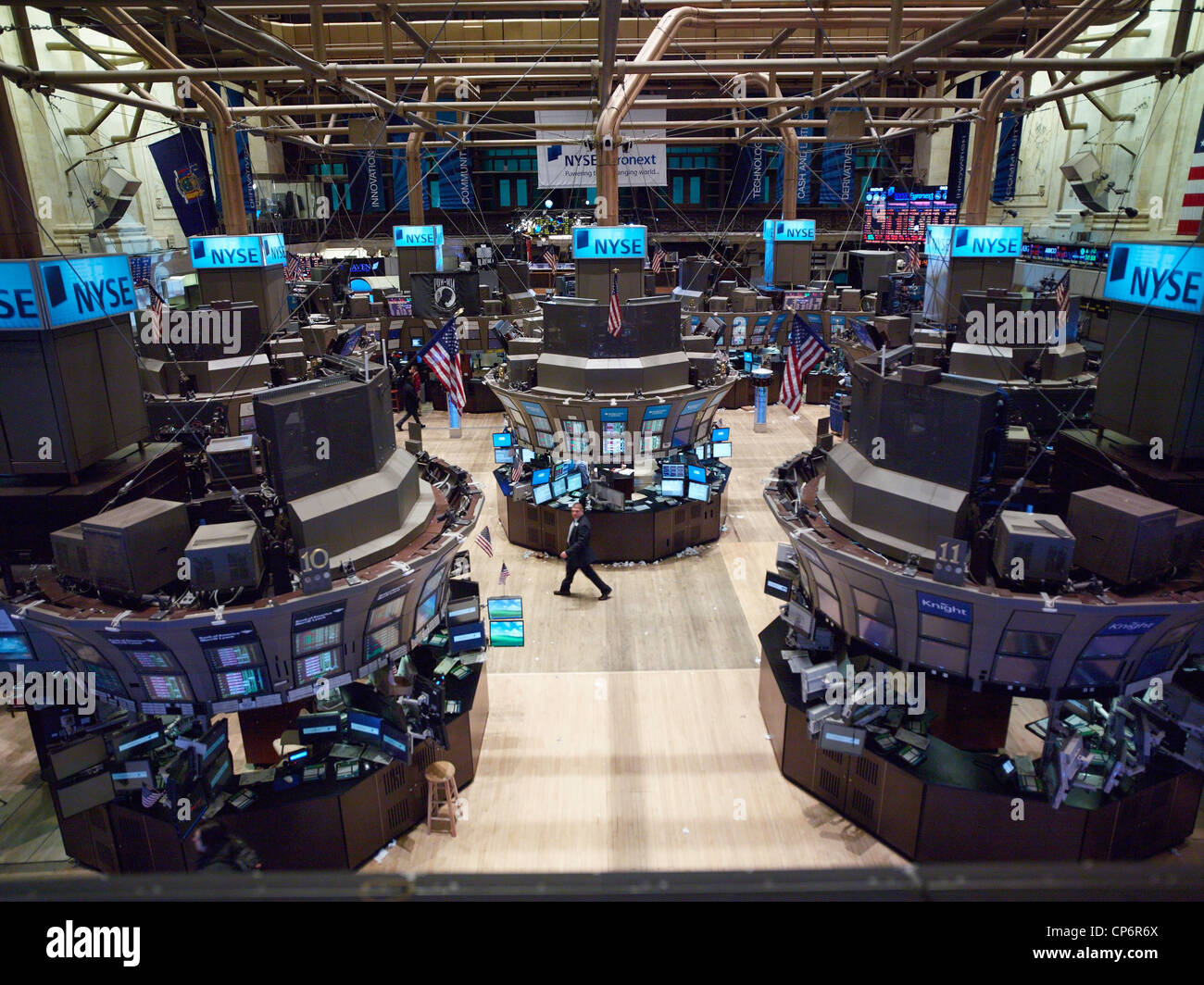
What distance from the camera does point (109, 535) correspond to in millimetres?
7277

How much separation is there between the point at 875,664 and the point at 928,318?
16521mm

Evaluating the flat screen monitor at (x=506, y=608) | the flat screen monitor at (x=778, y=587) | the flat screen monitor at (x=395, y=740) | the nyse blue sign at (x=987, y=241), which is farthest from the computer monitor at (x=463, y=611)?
the nyse blue sign at (x=987, y=241)

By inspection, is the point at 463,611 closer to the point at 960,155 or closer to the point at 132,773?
the point at 132,773

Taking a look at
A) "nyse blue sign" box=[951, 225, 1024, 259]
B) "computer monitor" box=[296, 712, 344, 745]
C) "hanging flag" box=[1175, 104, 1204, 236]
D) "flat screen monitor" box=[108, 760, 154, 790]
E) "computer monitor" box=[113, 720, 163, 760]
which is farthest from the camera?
"nyse blue sign" box=[951, 225, 1024, 259]

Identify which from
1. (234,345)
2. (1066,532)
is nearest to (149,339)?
(234,345)

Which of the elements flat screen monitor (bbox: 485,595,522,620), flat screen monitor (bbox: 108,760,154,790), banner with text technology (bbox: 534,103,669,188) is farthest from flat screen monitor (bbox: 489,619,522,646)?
banner with text technology (bbox: 534,103,669,188)

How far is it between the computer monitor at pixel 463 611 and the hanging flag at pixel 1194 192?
1919 centimetres

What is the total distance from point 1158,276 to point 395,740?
9311mm

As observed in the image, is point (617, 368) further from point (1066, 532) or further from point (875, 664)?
point (1066, 532)

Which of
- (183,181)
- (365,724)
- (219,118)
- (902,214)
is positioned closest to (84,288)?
(365,724)

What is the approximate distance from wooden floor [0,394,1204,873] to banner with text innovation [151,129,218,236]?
18.4 metres

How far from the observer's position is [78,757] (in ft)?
25.1

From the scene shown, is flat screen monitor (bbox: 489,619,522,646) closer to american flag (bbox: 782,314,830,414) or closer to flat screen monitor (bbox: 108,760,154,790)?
flat screen monitor (bbox: 108,760,154,790)

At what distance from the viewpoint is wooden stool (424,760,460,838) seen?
8.65m
